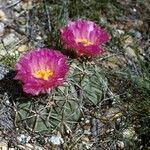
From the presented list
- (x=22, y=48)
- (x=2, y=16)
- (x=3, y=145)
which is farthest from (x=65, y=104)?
(x=2, y=16)

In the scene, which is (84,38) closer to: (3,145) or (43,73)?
(43,73)

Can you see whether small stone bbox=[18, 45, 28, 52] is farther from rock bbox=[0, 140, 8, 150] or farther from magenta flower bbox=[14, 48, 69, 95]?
rock bbox=[0, 140, 8, 150]

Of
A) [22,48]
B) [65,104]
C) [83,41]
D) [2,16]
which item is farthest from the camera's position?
[2,16]

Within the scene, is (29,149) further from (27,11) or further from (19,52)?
(27,11)

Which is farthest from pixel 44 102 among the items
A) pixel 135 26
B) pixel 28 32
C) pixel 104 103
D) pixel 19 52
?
pixel 135 26

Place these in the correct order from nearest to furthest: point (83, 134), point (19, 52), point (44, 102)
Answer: point (44, 102) → point (83, 134) → point (19, 52)

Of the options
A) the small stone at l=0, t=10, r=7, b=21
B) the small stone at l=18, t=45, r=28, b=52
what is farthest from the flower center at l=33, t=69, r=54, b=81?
the small stone at l=0, t=10, r=7, b=21
